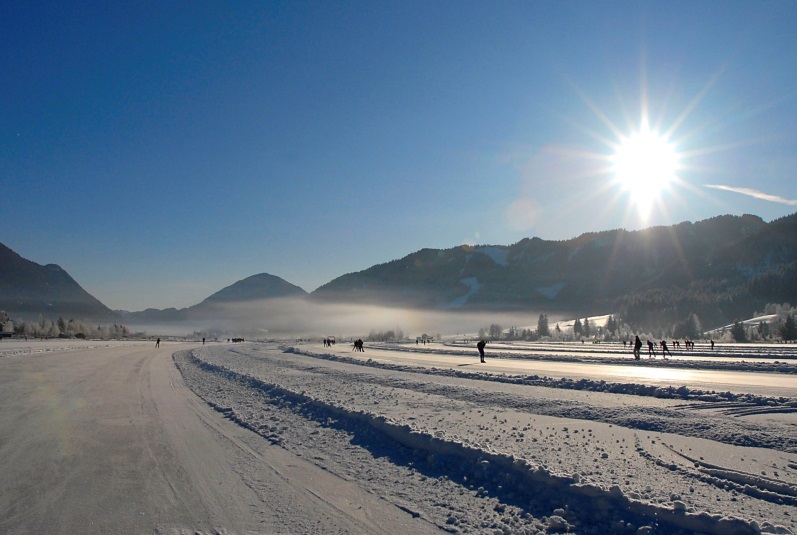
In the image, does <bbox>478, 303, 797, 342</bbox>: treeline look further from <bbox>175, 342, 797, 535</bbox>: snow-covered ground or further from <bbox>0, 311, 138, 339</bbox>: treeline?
<bbox>0, 311, 138, 339</bbox>: treeline

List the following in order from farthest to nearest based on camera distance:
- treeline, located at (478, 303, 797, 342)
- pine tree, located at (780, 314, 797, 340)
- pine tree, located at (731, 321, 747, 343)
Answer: treeline, located at (478, 303, 797, 342)
pine tree, located at (731, 321, 747, 343)
pine tree, located at (780, 314, 797, 340)

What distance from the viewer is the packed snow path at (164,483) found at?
6.11 meters

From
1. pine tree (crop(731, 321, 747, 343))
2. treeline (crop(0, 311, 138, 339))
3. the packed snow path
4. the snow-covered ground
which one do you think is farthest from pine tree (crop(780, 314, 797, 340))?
treeline (crop(0, 311, 138, 339))

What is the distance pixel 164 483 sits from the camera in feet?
25.3

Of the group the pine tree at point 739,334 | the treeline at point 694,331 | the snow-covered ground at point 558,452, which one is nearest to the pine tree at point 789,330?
the treeline at point 694,331

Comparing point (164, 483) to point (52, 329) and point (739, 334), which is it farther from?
point (52, 329)

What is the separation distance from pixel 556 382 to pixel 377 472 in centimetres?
1303

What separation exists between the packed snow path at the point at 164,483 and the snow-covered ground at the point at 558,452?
0.64m

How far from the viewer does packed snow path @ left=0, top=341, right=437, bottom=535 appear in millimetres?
6113

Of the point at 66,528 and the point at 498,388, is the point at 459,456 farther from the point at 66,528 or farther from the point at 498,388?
the point at 498,388

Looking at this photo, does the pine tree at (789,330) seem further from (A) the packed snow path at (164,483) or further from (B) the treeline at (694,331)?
(A) the packed snow path at (164,483)

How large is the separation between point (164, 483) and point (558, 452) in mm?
6699

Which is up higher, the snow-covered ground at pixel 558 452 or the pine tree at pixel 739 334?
the pine tree at pixel 739 334

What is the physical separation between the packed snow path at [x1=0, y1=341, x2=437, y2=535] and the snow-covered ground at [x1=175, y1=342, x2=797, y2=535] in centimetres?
64
